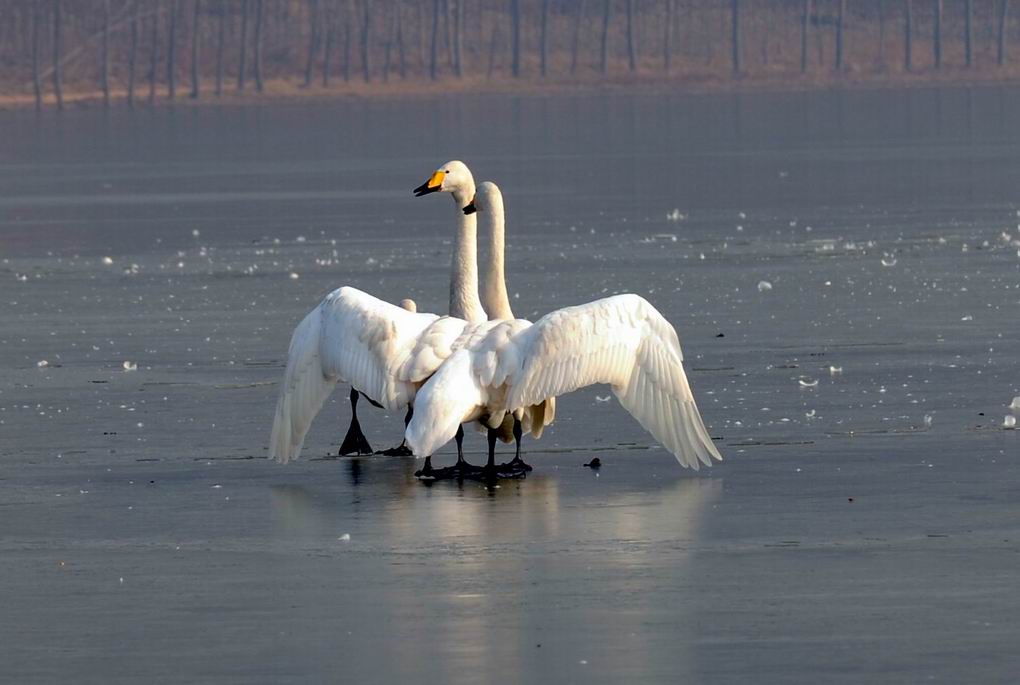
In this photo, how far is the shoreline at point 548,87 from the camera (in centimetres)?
11012

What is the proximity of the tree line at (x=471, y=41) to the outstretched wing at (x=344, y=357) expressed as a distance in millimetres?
103322

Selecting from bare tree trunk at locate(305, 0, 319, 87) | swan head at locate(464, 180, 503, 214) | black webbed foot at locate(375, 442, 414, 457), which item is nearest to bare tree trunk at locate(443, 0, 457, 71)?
bare tree trunk at locate(305, 0, 319, 87)

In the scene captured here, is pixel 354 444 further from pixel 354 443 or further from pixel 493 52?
pixel 493 52

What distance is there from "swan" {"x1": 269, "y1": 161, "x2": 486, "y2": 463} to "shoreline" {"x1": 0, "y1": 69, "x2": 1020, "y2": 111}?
313 ft

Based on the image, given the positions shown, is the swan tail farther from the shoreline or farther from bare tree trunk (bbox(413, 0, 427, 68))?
bare tree trunk (bbox(413, 0, 427, 68))

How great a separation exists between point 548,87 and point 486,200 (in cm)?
10521

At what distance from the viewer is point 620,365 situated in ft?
35.7

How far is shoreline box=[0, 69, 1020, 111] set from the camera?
110125 mm

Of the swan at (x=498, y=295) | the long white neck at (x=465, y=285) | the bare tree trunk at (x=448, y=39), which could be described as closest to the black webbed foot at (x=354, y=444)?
the swan at (x=498, y=295)

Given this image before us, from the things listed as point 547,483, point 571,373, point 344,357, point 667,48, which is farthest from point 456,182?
point 667,48

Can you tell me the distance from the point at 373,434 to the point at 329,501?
1.98 meters

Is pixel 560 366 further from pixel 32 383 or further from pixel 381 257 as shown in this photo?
pixel 381 257

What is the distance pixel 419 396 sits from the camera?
1027cm

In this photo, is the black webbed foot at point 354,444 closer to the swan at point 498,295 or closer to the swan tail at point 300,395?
the swan tail at point 300,395
